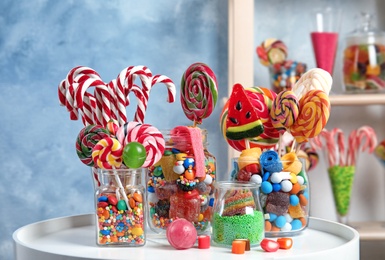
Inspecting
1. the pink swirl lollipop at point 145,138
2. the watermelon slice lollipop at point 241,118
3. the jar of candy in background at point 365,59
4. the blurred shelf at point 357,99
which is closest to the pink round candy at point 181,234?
the pink swirl lollipop at point 145,138

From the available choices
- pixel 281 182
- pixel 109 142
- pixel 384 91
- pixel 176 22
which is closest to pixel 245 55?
pixel 176 22

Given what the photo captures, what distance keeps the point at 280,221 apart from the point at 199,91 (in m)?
0.29

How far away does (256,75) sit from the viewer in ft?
8.38

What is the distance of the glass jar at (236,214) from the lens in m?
1.18

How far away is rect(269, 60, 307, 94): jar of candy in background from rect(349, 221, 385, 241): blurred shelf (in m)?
0.54

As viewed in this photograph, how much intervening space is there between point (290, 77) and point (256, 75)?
0.23 metres

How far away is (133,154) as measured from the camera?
114 centimetres

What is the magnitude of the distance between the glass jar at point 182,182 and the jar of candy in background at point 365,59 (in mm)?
1196

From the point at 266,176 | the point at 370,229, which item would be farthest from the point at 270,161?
the point at 370,229

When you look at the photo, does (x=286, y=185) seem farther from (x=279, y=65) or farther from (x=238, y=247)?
(x=279, y=65)

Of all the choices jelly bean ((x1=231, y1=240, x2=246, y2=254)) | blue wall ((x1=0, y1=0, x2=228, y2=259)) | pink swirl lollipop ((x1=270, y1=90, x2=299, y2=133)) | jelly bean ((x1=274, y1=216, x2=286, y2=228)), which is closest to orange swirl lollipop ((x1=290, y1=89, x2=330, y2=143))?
pink swirl lollipop ((x1=270, y1=90, x2=299, y2=133))

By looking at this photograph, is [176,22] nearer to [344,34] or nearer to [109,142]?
[344,34]

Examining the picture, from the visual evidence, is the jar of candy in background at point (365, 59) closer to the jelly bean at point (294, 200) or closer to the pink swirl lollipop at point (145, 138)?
the jelly bean at point (294, 200)

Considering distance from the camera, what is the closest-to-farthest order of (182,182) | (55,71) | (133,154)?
1. (133,154)
2. (182,182)
3. (55,71)
